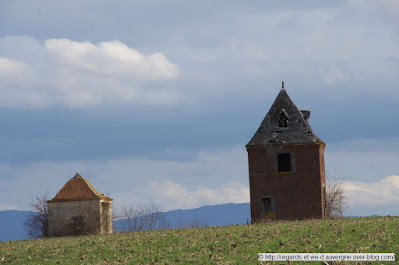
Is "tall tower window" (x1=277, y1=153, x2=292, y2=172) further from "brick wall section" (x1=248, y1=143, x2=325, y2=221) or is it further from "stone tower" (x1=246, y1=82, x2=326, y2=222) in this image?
"brick wall section" (x1=248, y1=143, x2=325, y2=221)

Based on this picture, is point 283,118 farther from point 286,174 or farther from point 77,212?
point 77,212

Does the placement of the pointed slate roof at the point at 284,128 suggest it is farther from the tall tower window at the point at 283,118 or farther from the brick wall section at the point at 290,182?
the brick wall section at the point at 290,182

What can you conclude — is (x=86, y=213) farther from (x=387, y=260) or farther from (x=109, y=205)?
(x=387, y=260)

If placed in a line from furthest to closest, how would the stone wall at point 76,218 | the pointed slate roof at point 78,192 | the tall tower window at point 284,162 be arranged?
1. the pointed slate roof at point 78,192
2. the stone wall at point 76,218
3. the tall tower window at point 284,162

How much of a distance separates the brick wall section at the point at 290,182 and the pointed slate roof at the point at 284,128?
54 centimetres

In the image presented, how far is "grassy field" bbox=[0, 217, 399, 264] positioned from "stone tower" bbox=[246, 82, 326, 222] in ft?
40.1

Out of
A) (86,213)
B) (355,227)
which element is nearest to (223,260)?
(355,227)

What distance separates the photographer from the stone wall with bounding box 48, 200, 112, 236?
56188mm

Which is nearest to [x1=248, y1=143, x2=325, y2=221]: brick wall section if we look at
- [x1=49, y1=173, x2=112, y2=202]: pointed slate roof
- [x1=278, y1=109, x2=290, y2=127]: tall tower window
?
[x1=278, y1=109, x2=290, y2=127]: tall tower window

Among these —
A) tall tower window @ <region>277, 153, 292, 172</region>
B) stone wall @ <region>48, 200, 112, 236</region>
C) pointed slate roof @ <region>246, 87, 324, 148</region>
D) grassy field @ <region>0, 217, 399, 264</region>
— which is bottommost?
grassy field @ <region>0, 217, 399, 264</region>

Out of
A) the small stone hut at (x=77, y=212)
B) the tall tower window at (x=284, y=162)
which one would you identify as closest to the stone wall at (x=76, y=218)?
the small stone hut at (x=77, y=212)

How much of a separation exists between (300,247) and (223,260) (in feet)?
13.2

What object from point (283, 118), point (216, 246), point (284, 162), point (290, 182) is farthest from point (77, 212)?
point (216, 246)

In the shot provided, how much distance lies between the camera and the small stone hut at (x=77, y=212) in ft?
185
